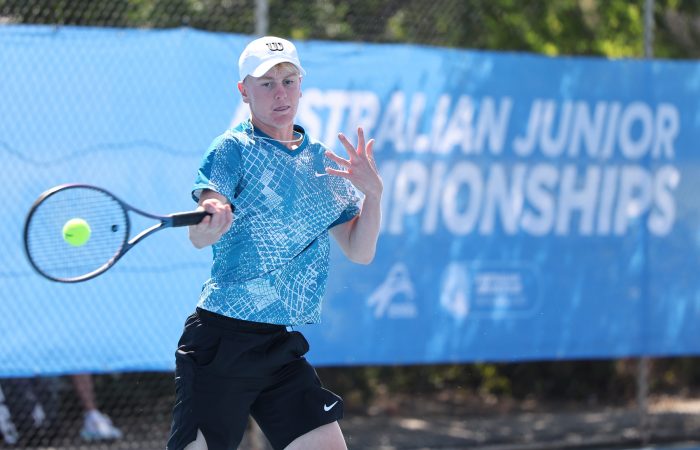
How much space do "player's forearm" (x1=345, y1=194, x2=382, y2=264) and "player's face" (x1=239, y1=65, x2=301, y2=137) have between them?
421 millimetres

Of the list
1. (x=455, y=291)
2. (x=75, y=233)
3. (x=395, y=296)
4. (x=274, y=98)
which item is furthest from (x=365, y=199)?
(x=455, y=291)

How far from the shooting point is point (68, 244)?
4.64m

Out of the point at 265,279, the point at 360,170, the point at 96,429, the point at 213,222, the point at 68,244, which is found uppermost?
the point at 360,170

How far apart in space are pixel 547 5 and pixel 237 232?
15.1 feet

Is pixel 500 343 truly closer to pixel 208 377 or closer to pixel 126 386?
pixel 126 386

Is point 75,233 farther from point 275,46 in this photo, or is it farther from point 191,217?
point 275,46

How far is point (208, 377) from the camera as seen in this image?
3.87 metres

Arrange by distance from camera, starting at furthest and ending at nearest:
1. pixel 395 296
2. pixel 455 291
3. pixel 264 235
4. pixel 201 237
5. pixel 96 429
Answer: pixel 455 291
pixel 395 296
pixel 96 429
pixel 264 235
pixel 201 237

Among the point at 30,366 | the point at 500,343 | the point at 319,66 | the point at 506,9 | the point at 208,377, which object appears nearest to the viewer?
the point at 208,377

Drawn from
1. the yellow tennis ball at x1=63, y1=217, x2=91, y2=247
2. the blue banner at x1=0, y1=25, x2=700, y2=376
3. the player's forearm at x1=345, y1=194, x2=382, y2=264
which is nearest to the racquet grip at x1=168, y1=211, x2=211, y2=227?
the yellow tennis ball at x1=63, y1=217, x2=91, y2=247

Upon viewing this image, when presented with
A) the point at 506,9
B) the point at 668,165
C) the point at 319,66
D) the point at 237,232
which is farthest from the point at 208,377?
the point at 506,9

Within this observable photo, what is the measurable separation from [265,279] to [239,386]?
386 millimetres

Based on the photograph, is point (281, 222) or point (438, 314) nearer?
point (281, 222)

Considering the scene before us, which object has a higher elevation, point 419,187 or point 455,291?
point 419,187
